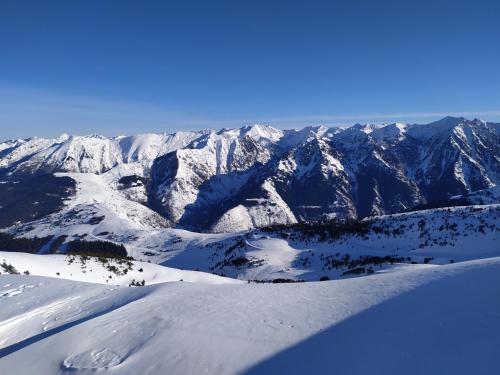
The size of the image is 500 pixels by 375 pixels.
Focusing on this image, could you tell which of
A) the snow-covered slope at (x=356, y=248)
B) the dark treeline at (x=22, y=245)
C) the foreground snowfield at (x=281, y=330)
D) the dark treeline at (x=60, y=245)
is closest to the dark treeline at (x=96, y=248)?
the dark treeline at (x=60, y=245)

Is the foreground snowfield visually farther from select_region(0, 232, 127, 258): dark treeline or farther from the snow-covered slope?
select_region(0, 232, 127, 258): dark treeline

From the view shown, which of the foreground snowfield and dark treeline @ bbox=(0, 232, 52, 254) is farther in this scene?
dark treeline @ bbox=(0, 232, 52, 254)

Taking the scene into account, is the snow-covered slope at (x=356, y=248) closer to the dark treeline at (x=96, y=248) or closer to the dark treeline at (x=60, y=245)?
the dark treeline at (x=96, y=248)

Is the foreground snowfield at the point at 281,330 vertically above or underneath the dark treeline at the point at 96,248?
above

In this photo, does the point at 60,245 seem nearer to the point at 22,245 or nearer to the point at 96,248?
the point at 22,245

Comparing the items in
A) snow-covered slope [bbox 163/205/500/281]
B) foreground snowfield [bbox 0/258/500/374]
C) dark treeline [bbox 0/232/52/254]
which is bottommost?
dark treeline [bbox 0/232/52/254]

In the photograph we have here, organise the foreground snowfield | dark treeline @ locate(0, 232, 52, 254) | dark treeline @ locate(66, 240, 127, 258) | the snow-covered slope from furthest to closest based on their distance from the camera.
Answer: dark treeline @ locate(0, 232, 52, 254) < dark treeline @ locate(66, 240, 127, 258) < the snow-covered slope < the foreground snowfield

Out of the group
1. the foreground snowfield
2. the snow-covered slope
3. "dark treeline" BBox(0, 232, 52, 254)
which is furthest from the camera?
"dark treeline" BBox(0, 232, 52, 254)

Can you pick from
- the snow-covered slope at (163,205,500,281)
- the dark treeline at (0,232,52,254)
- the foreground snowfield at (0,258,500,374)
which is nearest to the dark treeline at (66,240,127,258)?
the dark treeline at (0,232,52,254)

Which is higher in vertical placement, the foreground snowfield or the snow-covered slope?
the foreground snowfield
